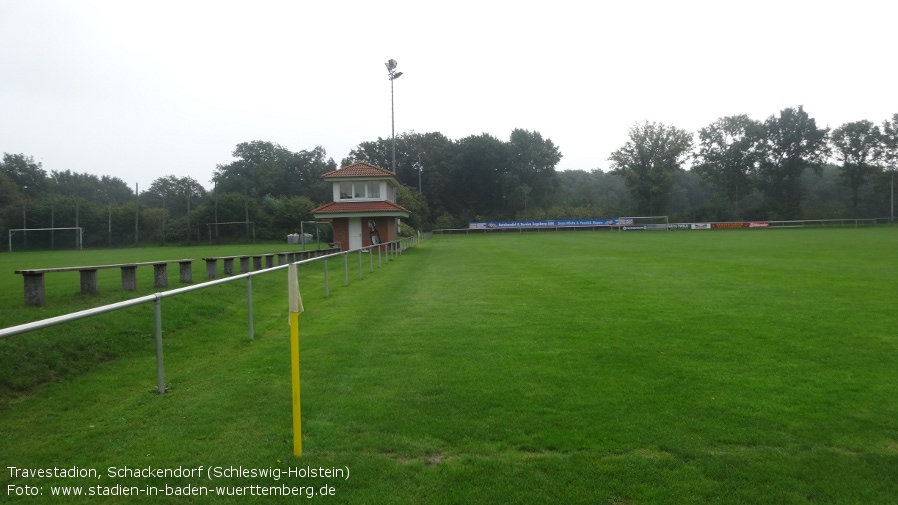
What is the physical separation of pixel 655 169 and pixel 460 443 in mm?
84492

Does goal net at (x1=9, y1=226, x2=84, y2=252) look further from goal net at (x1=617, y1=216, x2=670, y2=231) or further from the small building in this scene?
goal net at (x1=617, y1=216, x2=670, y2=231)

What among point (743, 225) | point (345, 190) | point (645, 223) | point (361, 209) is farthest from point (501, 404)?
point (645, 223)

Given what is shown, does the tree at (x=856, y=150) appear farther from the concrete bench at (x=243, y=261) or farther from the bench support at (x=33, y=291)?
the bench support at (x=33, y=291)

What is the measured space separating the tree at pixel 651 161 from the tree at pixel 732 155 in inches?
121

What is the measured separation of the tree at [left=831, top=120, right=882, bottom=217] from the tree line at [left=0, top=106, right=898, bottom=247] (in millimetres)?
129

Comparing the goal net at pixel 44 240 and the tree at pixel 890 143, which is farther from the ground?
the tree at pixel 890 143

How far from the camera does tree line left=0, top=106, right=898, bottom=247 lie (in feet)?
252

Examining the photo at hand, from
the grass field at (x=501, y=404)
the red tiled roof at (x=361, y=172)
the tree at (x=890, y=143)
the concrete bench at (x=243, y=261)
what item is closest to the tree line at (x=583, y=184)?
the tree at (x=890, y=143)

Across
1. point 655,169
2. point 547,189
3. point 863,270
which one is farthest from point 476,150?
point 863,270

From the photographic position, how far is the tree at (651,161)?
8306 centimetres

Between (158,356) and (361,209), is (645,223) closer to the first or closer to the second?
(361,209)

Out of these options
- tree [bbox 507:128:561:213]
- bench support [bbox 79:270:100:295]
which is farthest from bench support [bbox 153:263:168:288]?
tree [bbox 507:128:561:213]

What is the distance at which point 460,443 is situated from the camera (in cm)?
451

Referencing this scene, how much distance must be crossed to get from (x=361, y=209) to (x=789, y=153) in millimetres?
69704
